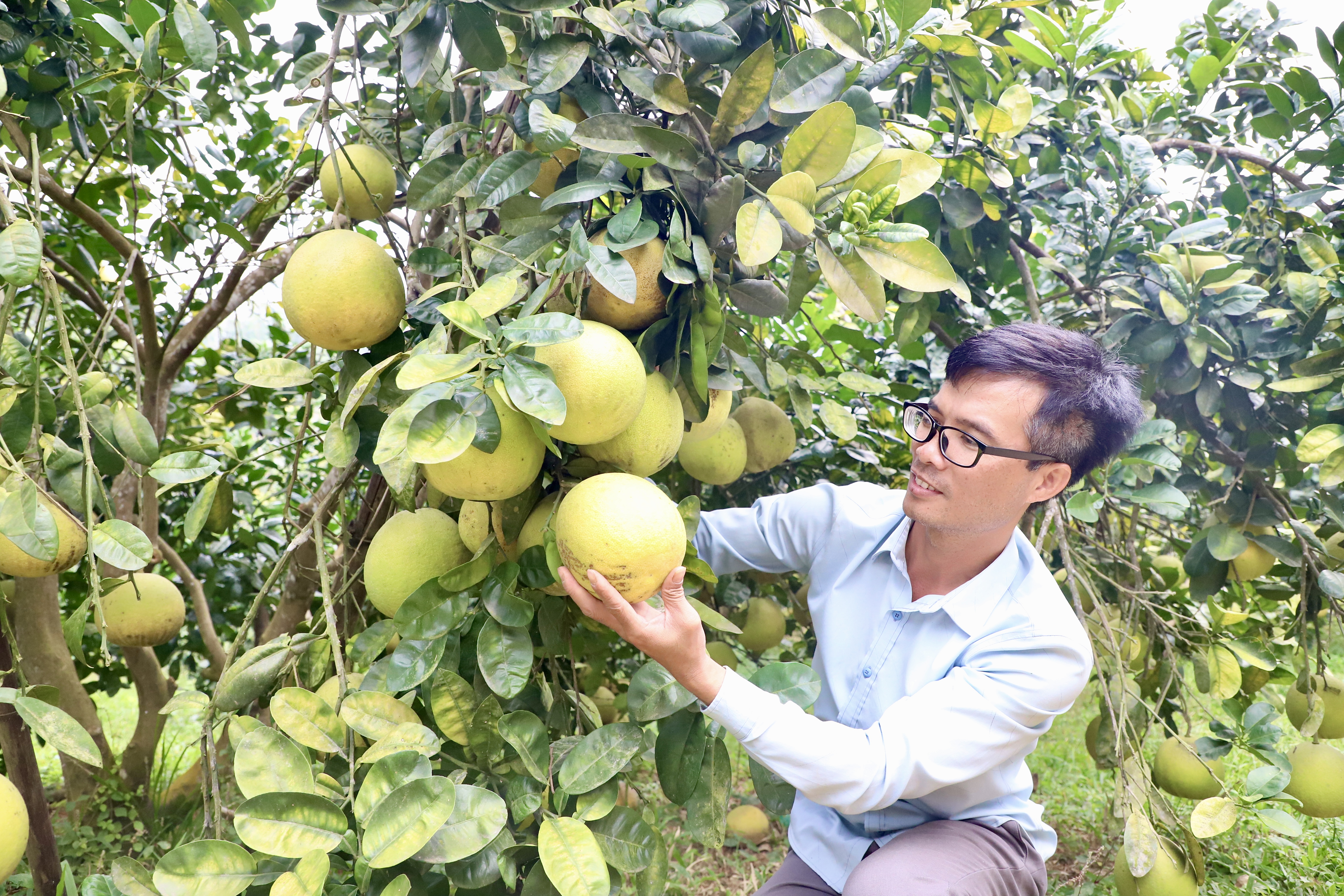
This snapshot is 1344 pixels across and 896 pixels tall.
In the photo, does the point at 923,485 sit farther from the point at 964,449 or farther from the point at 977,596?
the point at 977,596

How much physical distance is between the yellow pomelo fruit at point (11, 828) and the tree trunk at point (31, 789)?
11.8 inches

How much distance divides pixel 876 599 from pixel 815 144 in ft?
3.04

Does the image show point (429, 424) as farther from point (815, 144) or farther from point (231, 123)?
point (231, 123)

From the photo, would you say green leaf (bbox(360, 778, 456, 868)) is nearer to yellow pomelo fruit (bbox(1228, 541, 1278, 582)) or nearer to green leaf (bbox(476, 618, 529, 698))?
green leaf (bbox(476, 618, 529, 698))

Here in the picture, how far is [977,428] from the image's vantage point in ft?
5.09

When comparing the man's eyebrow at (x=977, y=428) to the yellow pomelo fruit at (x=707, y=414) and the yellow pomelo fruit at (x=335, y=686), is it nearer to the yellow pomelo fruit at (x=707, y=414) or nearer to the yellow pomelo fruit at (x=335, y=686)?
the yellow pomelo fruit at (x=707, y=414)

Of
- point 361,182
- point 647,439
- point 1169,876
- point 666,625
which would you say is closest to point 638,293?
point 647,439

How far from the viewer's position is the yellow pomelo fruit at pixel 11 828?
3.67 feet

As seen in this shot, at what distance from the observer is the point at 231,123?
2473 mm

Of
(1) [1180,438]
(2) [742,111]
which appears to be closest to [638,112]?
(2) [742,111]

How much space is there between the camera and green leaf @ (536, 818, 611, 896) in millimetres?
916

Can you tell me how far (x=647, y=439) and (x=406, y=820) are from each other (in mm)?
506

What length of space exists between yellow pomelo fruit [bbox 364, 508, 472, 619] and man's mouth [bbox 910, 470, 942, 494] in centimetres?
76

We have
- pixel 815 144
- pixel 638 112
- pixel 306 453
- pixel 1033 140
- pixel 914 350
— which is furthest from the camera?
pixel 306 453
